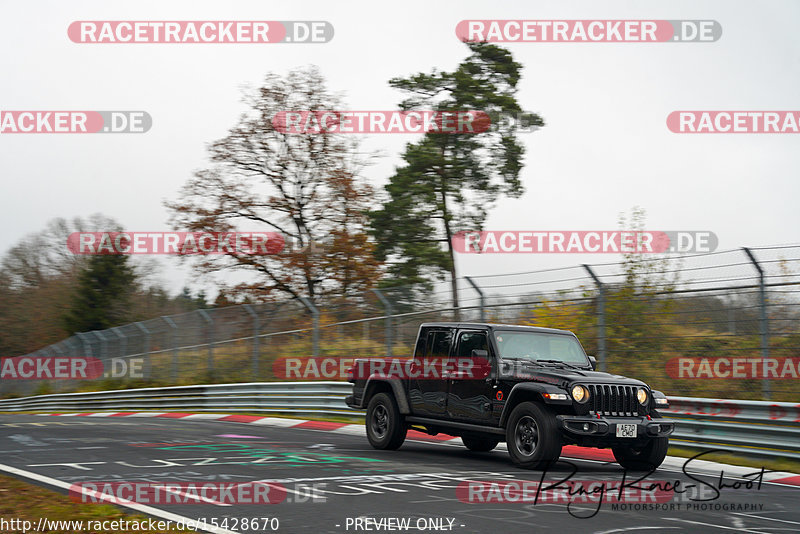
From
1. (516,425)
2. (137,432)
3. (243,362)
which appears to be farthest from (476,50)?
(516,425)

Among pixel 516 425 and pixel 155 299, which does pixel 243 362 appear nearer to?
pixel 516 425

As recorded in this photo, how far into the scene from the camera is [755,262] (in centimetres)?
1220

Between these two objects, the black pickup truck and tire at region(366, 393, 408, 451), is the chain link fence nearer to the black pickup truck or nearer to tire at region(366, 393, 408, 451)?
the black pickup truck

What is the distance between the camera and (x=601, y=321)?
561 inches

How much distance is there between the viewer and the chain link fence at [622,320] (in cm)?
1200

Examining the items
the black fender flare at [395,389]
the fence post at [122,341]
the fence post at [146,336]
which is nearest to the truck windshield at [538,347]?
the black fender flare at [395,389]

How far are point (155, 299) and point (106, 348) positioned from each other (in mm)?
31664

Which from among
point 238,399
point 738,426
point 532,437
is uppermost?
point 532,437

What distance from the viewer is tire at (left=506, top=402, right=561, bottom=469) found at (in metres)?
9.55

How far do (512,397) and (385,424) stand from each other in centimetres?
259

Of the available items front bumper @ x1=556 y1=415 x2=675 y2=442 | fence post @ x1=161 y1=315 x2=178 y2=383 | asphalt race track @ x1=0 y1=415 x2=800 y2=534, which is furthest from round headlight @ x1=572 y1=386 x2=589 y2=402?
fence post @ x1=161 y1=315 x2=178 y2=383

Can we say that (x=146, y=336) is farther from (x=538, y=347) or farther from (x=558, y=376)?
(x=558, y=376)

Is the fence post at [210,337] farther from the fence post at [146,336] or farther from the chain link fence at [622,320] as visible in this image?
the fence post at [146,336]

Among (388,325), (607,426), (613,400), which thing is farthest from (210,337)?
(607,426)
